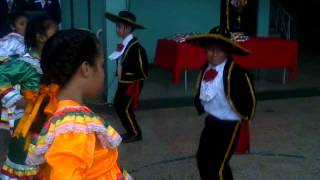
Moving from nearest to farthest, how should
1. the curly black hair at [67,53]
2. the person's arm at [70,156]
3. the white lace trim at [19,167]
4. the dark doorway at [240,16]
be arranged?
the person's arm at [70,156] → the curly black hair at [67,53] → the white lace trim at [19,167] → the dark doorway at [240,16]

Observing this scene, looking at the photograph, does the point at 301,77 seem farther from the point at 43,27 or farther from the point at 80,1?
the point at 43,27

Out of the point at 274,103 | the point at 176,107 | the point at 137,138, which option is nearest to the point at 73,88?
the point at 137,138

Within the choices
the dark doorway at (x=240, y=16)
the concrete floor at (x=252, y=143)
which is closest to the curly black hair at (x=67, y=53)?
the concrete floor at (x=252, y=143)

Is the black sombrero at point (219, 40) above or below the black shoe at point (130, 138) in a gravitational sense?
above

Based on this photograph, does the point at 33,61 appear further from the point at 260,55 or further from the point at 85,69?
the point at 260,55

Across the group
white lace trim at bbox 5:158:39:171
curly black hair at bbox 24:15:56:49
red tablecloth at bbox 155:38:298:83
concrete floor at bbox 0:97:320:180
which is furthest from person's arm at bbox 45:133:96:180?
red tablecloth at bbox 155:38:298:83

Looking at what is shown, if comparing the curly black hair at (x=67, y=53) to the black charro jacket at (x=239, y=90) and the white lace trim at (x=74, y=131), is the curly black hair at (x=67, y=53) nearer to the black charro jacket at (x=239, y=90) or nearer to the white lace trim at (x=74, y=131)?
the white lace trim at (x=74, y=131)

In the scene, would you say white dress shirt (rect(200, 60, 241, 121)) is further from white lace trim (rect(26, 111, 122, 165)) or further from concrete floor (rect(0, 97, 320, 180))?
white lace trim (rect(26, 111, 122, 165))

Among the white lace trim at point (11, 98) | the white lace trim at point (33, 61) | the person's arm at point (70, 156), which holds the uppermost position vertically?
the white lace trim at point (33, 61)

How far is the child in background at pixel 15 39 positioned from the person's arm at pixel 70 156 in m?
2.87

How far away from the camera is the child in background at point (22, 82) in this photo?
312 cm

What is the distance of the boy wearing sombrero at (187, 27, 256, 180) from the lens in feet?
12.4

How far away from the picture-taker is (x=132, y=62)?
18.9 feet

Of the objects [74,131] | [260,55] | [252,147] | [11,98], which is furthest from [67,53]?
[260,55]
